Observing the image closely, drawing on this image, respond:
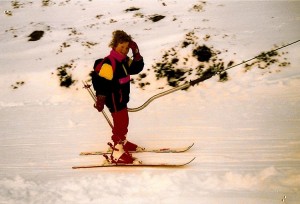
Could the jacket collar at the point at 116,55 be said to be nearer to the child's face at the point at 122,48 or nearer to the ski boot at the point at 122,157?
the child's face at the point at 122,48

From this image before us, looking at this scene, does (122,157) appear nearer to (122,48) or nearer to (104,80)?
(104,80)

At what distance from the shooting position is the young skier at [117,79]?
396cm

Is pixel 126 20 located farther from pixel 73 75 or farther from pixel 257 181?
pixel 257 181

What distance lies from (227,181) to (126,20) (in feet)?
23.6

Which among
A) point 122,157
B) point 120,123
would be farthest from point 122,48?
point 122,157

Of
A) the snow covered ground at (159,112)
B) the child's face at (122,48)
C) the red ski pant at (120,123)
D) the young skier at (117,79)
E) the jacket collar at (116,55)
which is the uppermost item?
the child's face at (122,48)

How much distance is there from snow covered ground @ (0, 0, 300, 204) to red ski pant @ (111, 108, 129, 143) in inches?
18.5

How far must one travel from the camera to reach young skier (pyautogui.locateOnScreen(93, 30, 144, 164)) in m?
3.96

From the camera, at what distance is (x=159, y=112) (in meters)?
6.14

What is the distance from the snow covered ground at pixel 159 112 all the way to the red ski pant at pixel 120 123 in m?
0.47

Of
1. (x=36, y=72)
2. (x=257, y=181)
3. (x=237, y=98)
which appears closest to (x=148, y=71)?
(x=237, y=98)

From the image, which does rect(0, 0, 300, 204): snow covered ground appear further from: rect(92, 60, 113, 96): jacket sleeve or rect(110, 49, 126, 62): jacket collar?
rect(110, 49, 126, 62): jacket collar

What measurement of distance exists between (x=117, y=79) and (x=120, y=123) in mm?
689

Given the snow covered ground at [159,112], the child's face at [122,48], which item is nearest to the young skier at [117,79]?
the child's face at [122,48]
